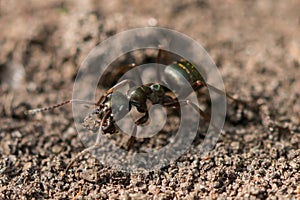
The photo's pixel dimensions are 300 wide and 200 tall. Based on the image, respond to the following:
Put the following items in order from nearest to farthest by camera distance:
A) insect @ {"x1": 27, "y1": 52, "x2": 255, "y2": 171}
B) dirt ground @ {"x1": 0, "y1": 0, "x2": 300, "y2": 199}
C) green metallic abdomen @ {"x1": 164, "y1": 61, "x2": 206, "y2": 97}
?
dirt ground @ {"x1": 0, "y1": 0, "x2": 300, "y2": 199}
insect @ {"x1": 27, "y1": 52, "x2": 255, "y2": 171}
green metallic abdomen @ {"x1": 164, "y1": 61, "x2": 206, "y2": 97}

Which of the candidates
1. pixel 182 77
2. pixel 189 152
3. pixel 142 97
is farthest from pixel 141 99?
pixel 189 152

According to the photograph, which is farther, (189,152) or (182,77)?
(182,77)

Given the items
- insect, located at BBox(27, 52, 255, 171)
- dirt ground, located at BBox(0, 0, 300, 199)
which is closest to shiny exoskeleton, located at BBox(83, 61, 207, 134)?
insect, located at BBox(27, 52, 255, 171)

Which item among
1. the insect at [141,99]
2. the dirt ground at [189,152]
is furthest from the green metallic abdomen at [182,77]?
the dirt ground at [189,152]

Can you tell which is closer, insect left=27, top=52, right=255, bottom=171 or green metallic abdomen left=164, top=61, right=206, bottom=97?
insect left=27, top=52, right=255, bottom=171

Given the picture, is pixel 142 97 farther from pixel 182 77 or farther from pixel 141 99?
pixel 182 77

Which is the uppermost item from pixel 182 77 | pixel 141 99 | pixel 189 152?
pixel 182 77

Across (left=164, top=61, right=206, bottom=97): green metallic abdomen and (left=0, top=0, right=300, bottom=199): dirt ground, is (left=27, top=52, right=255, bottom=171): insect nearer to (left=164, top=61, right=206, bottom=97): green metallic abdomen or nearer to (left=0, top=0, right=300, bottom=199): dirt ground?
(left=164, top=61, right=206, bottom=97): green metallic abdomen
